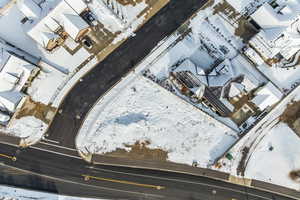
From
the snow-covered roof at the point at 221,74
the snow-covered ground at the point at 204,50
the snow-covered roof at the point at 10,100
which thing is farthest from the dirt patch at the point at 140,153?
the snow-covered roof at the point at 10,100

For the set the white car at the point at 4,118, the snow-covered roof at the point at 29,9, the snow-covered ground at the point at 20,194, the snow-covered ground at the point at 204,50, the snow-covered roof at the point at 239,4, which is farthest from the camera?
the snow-covered ground at the point at 20,194

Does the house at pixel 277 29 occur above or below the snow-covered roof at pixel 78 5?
above

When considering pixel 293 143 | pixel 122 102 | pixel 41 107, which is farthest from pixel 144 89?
pixel 293 143

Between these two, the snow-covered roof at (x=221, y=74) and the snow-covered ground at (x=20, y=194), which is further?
the snow-covered ground at (x=20, y=194)

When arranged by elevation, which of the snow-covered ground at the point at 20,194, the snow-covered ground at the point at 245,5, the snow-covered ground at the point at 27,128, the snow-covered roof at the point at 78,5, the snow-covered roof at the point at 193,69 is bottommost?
the snow-covered ground at the point at 20,194

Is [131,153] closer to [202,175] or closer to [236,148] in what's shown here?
[202,175]

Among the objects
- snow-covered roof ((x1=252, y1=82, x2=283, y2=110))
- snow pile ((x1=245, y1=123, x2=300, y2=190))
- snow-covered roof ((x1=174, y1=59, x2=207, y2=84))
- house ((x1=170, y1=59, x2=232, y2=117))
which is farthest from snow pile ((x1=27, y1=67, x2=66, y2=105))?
snow pile ((x1=245, y1=123, x2=300, y2=190))

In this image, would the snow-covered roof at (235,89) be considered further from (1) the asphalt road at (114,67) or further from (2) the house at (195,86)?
(1) the asphalt road at (114,67)

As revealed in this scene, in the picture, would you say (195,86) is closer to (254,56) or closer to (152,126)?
(152,126)
